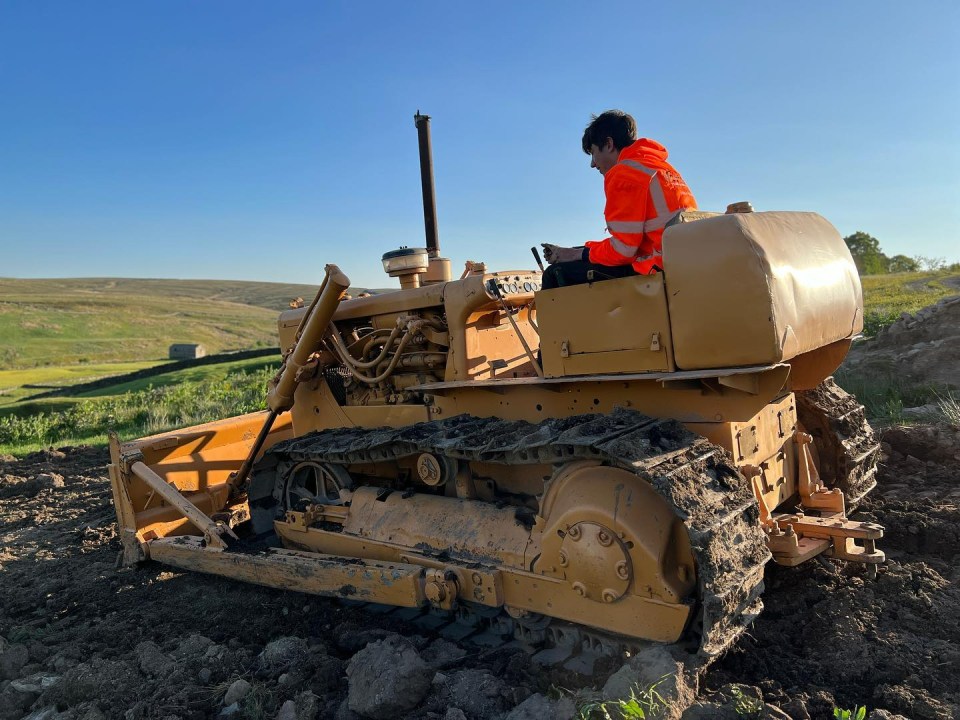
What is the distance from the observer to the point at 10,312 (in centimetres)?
5650

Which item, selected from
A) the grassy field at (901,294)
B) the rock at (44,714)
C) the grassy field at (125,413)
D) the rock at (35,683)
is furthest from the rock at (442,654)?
the grassy field at (901,294)

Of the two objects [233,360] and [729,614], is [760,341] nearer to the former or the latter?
[729,614]

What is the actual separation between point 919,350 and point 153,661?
1143 cm

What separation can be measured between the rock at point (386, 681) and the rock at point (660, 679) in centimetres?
95

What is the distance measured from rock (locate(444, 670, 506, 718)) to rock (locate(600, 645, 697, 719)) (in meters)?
0.56

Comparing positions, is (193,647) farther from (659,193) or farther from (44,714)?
(659,193)

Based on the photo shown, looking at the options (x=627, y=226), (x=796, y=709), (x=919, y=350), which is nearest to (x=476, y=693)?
(x=796, y=709)

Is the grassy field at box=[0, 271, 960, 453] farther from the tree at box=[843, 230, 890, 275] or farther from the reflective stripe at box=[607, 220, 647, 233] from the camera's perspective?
the tree at box=[843, 230, 890, 275]

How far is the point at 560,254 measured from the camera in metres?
4.21

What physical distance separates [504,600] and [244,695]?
1457 millimetres

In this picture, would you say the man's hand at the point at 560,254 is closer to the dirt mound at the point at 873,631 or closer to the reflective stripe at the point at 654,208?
the reflective stripe at the point at 654,208

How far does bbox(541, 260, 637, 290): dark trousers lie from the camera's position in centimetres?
392

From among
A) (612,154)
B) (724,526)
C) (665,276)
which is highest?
(612,154)

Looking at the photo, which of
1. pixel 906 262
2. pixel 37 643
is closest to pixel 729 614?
pixel 37 643
